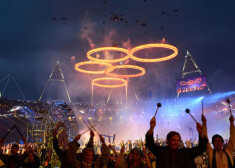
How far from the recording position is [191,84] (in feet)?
119

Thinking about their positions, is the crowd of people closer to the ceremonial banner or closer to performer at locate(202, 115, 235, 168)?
performer at locate(202, 115, 235, 168)

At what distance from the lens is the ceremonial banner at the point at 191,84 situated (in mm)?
35406

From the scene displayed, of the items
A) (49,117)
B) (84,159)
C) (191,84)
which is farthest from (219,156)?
(191,84)

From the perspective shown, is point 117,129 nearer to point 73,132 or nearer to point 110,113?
point 110,113

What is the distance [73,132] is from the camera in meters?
23.0

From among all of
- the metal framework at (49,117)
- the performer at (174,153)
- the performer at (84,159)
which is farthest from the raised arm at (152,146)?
the metal framework at (49,117)

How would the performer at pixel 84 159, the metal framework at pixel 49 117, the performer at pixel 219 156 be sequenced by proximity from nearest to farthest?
the performer at pixel 219 156, the performer at pixel 84 159, the metal framework at pixel 49 117

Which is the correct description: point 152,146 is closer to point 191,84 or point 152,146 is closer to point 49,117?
point 49,117

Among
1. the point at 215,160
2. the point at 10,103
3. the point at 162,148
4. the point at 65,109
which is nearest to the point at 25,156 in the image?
the point at 162,148

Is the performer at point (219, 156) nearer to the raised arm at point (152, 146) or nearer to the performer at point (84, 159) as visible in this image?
the raised arm at point (152, 146)

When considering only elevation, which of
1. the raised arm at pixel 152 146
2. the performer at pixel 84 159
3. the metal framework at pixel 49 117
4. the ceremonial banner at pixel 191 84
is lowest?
the performer at pixel 84 159

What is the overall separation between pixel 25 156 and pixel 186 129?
1498 inches

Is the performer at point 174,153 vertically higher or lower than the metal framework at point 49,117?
lower

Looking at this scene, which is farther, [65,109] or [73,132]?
[73,132]
